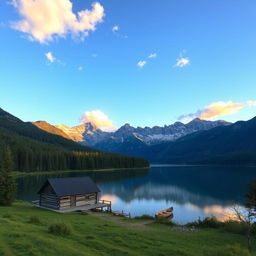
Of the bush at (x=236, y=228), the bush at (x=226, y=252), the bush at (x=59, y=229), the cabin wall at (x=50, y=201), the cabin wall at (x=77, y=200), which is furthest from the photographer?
the cabin wall at (x=77, y=200)

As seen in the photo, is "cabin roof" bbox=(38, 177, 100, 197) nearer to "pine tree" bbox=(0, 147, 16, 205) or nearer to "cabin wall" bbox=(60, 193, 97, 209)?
"cabin wall" bbox=(60, 193, 97, 209)

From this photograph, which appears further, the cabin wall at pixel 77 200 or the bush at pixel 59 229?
the cabin wall at pixel 77 200

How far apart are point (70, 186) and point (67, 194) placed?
268cm

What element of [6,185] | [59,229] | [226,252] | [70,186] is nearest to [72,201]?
[70,186]

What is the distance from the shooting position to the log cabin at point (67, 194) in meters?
43.3

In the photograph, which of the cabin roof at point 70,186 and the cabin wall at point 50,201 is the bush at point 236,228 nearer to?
the cabin roof at point 70,186

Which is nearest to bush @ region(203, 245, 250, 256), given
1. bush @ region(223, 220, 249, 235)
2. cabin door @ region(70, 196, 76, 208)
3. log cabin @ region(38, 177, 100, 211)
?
bush @ region(223, 220, 249, 235)

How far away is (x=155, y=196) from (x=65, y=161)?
384 ft

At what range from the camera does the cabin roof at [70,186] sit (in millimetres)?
43844

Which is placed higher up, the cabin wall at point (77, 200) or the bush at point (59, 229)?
the bush at point (59, 229)

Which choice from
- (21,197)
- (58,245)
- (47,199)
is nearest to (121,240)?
(58,245)

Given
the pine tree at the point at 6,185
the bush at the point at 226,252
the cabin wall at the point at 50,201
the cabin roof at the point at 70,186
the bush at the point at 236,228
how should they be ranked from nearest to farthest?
the bush at the point at 226,252, the bush at the point at 236,228, the pine tree at the point at 6,185, the cabin wall at the point at 50,201, the cabin roof at the point at 70,186

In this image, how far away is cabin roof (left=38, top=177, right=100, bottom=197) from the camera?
43.8 m

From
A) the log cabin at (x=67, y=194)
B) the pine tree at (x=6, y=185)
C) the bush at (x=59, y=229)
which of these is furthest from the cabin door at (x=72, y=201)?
the bush at (x=59, y=229)
